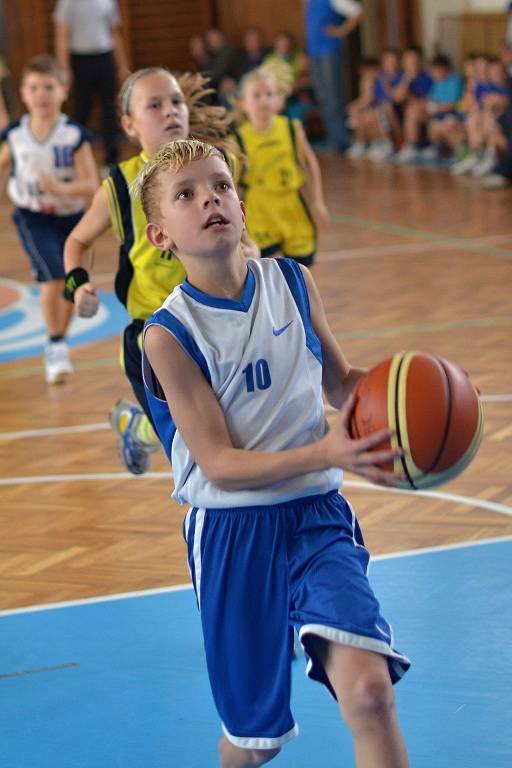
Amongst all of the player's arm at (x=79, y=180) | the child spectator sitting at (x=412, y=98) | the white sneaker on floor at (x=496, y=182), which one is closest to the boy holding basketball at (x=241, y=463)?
the player's arm at (x=79, y=180)

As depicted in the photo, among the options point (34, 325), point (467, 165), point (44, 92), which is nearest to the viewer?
point (44, 92)

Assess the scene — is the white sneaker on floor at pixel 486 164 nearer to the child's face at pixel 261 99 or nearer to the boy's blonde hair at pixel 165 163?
the child's face at pixel 261 99

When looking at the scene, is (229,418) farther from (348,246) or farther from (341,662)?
(348,246)

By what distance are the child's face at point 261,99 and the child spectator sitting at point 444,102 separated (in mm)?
7216

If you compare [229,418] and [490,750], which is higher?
[229,418]

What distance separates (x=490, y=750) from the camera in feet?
11.1

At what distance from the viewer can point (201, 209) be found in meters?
2.89

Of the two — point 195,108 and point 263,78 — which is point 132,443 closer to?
point 195,108

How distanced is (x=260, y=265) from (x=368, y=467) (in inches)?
25.6

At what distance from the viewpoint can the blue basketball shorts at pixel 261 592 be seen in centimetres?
285

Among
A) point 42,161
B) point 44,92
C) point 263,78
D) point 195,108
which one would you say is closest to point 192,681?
point 195,108

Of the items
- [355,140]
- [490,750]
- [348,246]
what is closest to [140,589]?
[490,750]

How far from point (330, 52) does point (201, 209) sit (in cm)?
1424

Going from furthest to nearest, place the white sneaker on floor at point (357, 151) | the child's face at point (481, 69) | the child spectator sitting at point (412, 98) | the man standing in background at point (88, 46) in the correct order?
the white sneaker on floor at point (357, 151)
the child spectator sitting at point (412, 98)
the man standing in background at point (88, 46)
the child's face at point (481, 69)
